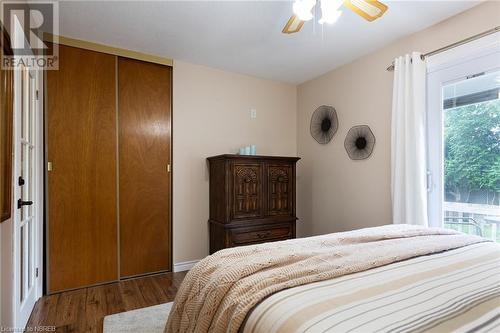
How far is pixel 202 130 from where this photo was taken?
3.36 metres

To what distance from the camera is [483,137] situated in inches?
85.7

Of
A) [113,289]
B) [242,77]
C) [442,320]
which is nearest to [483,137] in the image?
[442,320]

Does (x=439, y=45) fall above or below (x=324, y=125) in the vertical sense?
above

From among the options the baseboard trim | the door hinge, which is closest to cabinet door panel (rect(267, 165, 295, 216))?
the baseboard trim

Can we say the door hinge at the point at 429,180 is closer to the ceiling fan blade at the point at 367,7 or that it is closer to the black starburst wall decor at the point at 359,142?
the black starburst wall decor at the point at 359,142

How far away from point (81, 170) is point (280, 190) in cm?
211

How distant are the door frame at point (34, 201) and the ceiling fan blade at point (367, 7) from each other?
2072mm

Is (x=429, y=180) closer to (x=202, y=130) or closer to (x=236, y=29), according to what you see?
(x=236, y=29)

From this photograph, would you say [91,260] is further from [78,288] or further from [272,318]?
[272,318]

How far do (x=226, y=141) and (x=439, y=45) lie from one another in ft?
7.77

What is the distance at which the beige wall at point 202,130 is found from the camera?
321 centimetres

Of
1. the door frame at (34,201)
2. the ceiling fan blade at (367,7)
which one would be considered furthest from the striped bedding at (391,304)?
the door frame at (34,201)

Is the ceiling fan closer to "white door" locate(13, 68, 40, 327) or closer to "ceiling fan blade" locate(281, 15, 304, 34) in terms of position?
"ceiling fan blade" locate(281, 15, 304, 34)

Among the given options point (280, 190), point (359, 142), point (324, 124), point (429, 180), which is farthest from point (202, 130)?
point (429, 180)
